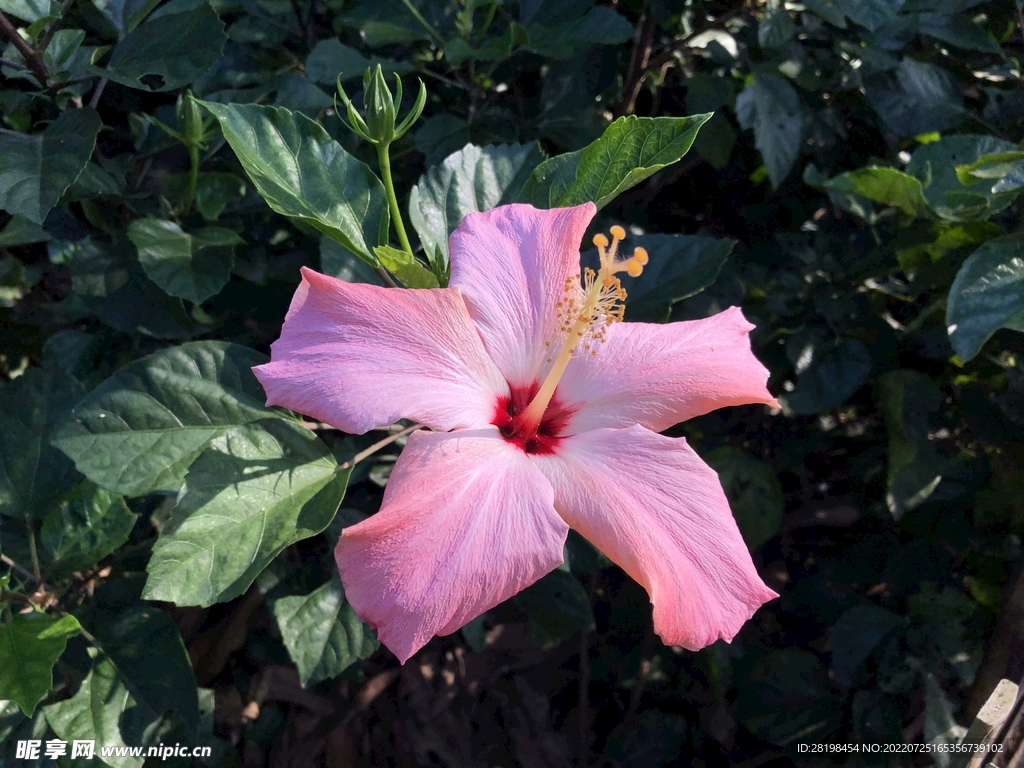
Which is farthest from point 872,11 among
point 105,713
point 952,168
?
point 105,713

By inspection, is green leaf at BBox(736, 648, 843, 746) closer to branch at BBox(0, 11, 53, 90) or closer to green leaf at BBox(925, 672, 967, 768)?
green leaf at BBox(925, 672, 967, 768)

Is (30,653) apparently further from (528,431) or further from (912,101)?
(912,101)

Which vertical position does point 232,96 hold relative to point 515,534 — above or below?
above

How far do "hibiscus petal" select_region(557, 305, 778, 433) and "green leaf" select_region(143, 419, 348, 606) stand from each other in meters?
0.39

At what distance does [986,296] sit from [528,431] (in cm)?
91

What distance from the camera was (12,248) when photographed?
2064 millimetres

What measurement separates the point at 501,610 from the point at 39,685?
4.44 feet

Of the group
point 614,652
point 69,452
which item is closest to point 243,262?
point 69,452

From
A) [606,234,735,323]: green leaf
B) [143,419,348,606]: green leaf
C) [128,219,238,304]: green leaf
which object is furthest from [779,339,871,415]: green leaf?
[128,219,238,304]: green leaf

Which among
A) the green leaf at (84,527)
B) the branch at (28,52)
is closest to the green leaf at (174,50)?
the branch at (28,52)

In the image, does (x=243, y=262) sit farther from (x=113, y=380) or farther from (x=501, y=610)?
(x=501, y=610)

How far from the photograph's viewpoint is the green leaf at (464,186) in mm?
1343

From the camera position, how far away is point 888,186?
60.6 inches

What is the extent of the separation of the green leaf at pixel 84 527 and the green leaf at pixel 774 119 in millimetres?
1524
